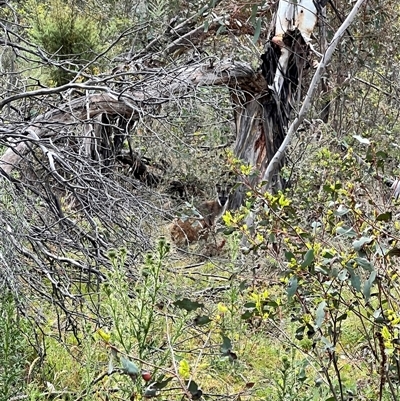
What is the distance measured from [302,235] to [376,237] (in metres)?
0.39

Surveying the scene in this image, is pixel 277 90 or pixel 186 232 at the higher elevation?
pixel 277 90

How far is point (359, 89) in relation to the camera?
8719mm

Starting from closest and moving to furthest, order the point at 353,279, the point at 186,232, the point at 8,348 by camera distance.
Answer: the point at 353,279
the point at 8,348
the point at 186,232

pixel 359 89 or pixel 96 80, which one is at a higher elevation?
pixel 96 80

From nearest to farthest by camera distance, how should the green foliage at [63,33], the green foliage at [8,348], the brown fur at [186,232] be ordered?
the green foliage at [8,348] < the green foliage at [63,33] < the brown fur at [186,232]

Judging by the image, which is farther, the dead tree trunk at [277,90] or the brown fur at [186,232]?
the brown fur at [186,232]

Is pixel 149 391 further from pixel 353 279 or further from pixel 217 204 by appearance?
pixel 217 204

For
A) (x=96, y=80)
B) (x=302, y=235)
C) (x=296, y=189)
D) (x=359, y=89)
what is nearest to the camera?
(x=302, y=235)

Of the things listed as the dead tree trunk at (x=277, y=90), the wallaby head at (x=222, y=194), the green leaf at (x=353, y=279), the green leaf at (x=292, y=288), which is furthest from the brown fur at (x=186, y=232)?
the green leaf at (x=353, y=279)

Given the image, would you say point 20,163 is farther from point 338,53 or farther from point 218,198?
point 338,53

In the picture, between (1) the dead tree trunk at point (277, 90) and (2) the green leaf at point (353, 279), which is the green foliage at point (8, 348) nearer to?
(2) the green leaf at point (353, 279)

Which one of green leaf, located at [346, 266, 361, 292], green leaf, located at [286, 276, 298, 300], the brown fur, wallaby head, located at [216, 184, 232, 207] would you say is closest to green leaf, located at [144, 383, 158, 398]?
green leaf, located at [286, 276, 298, 300]

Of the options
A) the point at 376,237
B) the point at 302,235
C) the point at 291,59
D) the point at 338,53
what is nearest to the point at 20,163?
the point at 302,235

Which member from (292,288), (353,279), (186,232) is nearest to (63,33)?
(186,232)
